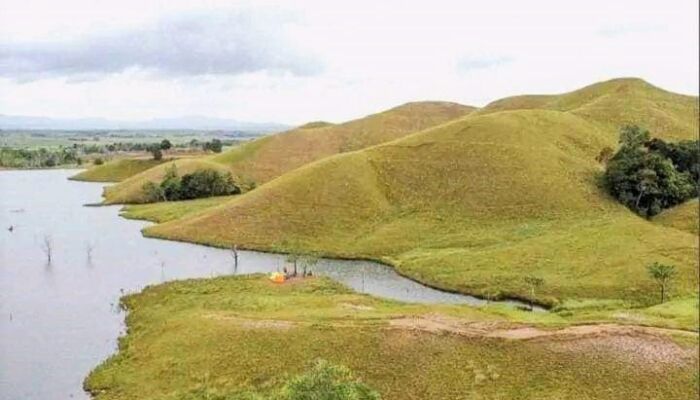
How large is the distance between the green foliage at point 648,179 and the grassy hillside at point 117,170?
113m

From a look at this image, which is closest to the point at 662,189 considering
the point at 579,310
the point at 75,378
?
the point at 579,310

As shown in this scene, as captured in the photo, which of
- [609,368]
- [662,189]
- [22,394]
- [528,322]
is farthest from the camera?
[662,189]

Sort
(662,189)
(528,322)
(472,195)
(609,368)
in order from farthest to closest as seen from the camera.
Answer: (472,195), (662,189), (528,322), (609,368)

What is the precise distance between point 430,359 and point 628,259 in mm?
30464

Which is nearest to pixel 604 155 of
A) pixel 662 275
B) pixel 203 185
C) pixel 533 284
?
pixel 533 284

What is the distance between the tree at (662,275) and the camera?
51812mm

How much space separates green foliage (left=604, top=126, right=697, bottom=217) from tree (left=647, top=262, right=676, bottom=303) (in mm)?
26107

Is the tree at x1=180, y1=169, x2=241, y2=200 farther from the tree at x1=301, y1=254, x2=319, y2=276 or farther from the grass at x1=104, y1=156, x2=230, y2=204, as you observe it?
the tree at x1=301, y1=254, x2=319, y2=276

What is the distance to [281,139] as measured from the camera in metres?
155

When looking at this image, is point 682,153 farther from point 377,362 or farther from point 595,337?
point 377,362

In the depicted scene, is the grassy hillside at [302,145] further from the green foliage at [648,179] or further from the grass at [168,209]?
the green foliage at [648,179]

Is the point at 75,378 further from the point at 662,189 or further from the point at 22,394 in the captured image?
the point at 662,189

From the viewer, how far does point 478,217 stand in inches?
3187

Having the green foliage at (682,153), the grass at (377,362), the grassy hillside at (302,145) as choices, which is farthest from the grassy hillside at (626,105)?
the grass at (377,362)
